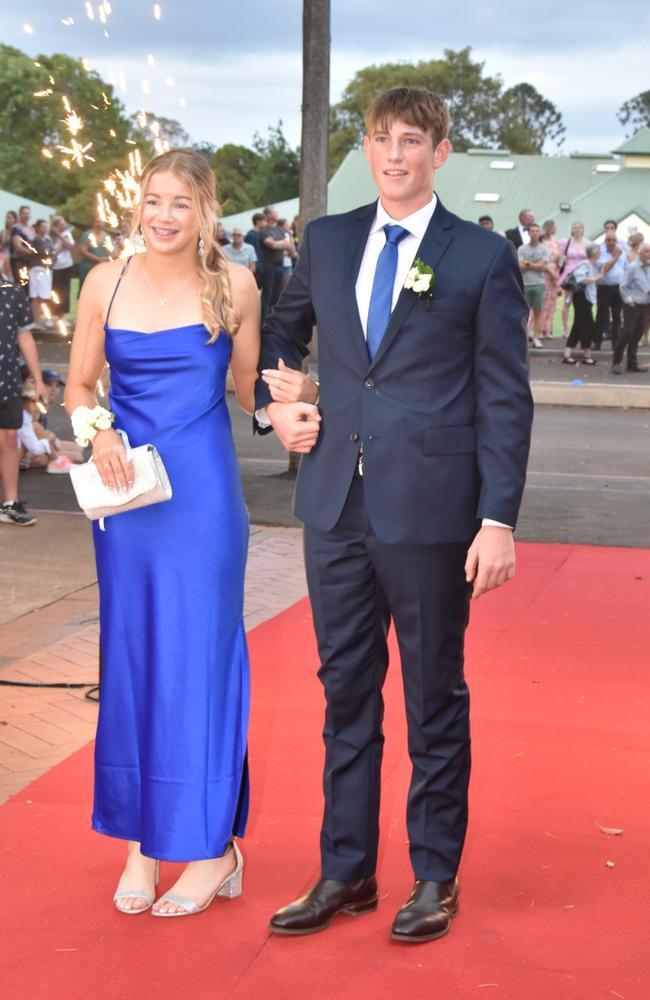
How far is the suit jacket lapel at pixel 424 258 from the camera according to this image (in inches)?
137

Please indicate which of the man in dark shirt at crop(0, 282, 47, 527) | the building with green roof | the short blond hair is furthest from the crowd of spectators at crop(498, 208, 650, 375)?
the building with green roof

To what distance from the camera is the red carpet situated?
3453 millimetres

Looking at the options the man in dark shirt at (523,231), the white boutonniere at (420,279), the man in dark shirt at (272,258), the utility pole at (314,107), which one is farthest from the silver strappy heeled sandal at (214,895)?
the man in dark shirt at (523,231)

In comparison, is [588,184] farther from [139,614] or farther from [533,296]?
[139,614]

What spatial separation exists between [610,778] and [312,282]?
7.51 ft

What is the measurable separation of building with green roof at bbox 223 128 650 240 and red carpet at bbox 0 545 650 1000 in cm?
5576

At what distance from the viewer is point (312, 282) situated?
369 cm

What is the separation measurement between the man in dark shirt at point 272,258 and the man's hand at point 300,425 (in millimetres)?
19737

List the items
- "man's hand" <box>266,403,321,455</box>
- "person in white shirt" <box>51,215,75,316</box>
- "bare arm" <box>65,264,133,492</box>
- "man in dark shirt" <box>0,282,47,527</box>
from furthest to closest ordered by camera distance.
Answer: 1. "person in white shirt" <box>51,215,75,316</box>
2. "man in dark shirt" <box>0,282,47,527</box>
3. "bare arm" <box>65,264,133,492</box>
4. "man's hand" <box>266,403,321,455</box>

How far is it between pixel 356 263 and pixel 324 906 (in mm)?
1735

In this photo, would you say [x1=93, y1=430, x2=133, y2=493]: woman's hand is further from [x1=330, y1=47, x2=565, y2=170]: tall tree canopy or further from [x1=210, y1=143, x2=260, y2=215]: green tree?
[x1=330, y1=47, x2=565, y2=170]: tall tree canopy

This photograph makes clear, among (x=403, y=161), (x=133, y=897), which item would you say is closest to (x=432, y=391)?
(x=403, y=161)

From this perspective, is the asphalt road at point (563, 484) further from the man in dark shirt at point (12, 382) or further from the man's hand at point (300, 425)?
the man's hand at point (300, 425)

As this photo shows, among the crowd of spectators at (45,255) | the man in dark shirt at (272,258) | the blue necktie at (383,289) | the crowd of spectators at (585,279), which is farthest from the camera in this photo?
the man in dark shirt at (272,258)
